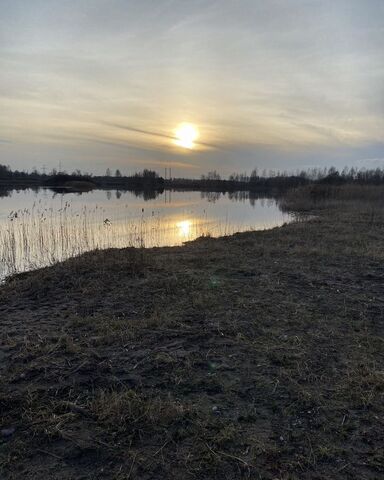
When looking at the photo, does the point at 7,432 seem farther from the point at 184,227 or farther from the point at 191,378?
the point at 184,227

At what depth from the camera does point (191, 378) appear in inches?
138

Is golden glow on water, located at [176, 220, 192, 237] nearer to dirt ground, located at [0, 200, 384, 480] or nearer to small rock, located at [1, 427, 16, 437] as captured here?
dirt ground, located at [0, 200, 384, 480]

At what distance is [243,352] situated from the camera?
4.03m

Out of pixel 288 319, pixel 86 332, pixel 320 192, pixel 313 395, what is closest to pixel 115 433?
pixel 313 395

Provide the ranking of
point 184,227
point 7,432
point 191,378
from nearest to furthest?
point 7,432, point 191,378, point 184,227

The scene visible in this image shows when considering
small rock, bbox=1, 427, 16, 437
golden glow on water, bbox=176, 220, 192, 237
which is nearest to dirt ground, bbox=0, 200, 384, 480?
small rock, bbox=1, 427, 16, 437

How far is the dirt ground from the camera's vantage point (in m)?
2.49

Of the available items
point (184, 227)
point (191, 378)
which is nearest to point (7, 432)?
point (191, 378)

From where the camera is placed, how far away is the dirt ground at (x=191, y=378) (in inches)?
98.1

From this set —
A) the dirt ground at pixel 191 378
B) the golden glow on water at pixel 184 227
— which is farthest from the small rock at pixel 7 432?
the golden glow on water at pixel 184 227

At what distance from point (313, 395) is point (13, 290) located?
18.4ft

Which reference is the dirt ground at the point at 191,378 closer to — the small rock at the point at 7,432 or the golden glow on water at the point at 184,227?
the small rock at the point at 7,432

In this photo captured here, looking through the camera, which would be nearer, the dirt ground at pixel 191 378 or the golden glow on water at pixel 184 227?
the dirt ground at pixel 191 378

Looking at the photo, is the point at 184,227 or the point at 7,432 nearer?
the point at 7,432
